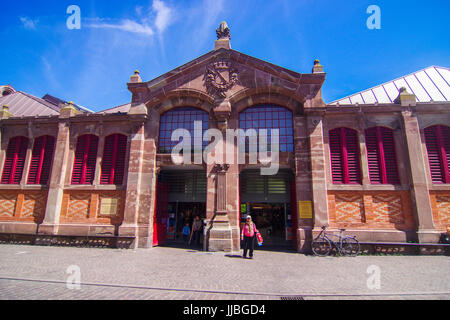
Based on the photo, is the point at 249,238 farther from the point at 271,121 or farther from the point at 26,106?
the point at 26,106

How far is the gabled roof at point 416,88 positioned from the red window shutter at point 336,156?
179 inches

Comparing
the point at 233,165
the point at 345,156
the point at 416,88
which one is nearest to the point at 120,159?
the point at 233,165

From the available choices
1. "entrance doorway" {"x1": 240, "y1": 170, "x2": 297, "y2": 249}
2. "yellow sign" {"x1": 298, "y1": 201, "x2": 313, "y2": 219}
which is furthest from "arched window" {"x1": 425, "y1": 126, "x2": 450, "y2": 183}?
"entrance doorway" {"x1": 240, "y1": 170, "x2": 297, "y2": 249}

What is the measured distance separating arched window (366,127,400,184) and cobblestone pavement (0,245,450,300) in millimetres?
3764

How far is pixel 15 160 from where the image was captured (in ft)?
50.2

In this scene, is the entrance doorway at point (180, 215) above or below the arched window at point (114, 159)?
below

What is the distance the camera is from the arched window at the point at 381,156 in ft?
39.6

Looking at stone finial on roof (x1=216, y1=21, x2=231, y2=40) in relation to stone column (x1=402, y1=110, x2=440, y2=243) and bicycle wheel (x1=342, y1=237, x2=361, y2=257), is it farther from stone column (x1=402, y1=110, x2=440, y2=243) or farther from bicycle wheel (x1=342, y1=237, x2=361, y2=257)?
bicycle wheel (x1=342, y1=237, x2=361, y2=257)

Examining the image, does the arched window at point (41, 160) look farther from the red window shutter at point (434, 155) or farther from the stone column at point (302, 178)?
the red window shutter at point (434, 155)

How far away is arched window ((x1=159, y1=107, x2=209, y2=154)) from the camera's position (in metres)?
13.9

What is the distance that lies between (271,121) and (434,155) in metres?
8.29

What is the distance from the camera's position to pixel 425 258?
9.92 meters

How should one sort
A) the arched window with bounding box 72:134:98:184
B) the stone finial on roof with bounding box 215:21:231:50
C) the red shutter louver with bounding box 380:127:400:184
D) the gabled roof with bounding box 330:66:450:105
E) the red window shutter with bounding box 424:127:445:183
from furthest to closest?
the gabled roof with bounding box 330:66:450:105
the arched window with bounding box 72:134:98:184
the stone finial on roof with bounding box 215:21:231:50
the red shutter louver with bounding box 380:127:400:184
the red window shutter with bounding box 424:127:445:183

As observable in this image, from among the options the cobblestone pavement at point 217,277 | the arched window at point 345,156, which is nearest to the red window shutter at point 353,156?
the arched window at point 345,156
